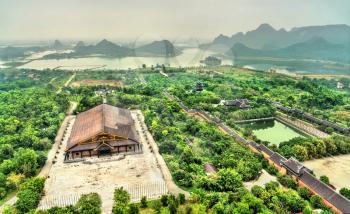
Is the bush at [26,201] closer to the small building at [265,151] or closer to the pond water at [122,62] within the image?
the small building at [265,151]

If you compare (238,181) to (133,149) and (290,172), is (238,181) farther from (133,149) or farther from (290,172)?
(133,149)

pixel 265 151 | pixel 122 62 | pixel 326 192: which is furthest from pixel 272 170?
pixel 122 62

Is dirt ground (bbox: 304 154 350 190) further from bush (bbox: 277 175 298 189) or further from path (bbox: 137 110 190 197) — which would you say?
path (bbox: 137 110 190 197)

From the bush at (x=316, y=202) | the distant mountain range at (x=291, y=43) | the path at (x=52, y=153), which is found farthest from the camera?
the distant mountain range at (x=291, y=43)

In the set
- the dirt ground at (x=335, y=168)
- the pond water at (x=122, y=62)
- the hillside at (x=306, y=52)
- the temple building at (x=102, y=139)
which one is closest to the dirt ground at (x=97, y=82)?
the pond water at (x=122, y=62)

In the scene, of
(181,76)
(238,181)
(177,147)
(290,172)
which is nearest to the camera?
(238,181)

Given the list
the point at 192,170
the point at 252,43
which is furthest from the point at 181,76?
the point at 252,43
